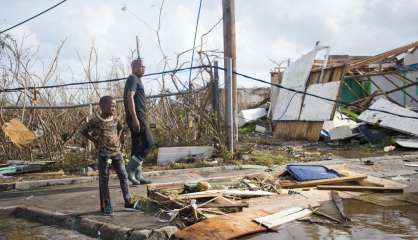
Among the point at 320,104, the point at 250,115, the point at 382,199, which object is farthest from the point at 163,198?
the point at 250,115

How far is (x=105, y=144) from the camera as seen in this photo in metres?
5.85

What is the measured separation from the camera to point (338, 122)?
16.0 meters

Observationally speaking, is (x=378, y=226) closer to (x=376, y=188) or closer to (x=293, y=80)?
(x=376, y=188)

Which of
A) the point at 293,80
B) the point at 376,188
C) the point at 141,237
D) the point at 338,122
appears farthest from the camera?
the point at 293,80

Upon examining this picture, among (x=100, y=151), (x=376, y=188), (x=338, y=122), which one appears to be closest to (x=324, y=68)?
(x=338, y=122)

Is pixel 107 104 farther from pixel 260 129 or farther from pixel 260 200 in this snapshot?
pixel 260 129

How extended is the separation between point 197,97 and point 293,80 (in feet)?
28.6

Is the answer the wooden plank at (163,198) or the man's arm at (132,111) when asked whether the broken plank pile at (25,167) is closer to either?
the man's arm at (132,111)

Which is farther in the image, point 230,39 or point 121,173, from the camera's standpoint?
point 230,39

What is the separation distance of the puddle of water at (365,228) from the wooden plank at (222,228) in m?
0.11

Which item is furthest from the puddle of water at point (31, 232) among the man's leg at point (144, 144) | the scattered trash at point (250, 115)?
the scattered trash at point (250, 115)

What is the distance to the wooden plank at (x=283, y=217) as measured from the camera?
4.93 m

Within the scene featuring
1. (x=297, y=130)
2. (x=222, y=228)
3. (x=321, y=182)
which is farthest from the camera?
(x=297, y=130)

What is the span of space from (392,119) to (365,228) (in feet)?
31.9
